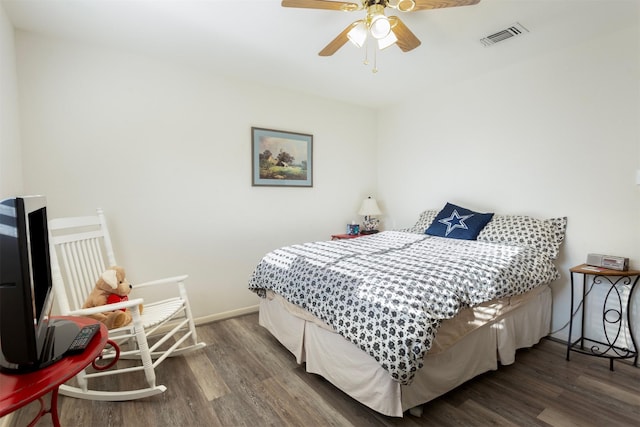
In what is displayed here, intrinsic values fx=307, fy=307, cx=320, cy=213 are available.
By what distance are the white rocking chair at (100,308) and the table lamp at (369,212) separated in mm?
2285

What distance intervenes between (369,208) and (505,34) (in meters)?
2.16

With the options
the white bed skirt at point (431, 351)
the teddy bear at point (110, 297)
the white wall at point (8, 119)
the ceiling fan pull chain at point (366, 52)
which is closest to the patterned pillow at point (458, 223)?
the white bed skirt at point (431, 351)

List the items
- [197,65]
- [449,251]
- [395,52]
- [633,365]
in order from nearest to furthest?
[633,365] < [449,251] < [395,52] < [197,65]

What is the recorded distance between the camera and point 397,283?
1592mm

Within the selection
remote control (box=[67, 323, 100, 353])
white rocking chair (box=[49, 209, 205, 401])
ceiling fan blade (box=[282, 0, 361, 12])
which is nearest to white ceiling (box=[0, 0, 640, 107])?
ceiling fan blade (box=[282, 0, 361, 12])

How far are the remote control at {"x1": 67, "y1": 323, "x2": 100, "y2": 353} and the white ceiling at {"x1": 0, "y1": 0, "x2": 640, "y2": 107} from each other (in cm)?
183

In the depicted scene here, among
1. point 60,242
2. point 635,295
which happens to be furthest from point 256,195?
point 635,295

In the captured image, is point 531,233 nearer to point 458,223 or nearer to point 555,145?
point 458,223

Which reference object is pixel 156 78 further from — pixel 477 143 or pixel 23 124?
pixel 477 143

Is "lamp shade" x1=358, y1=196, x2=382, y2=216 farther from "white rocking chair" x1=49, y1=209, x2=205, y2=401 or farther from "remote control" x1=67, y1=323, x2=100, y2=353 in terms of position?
"remote control" x1=67, y1=323, x2=100, y2=353

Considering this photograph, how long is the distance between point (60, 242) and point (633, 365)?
156 inches

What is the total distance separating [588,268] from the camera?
2158 millimetres

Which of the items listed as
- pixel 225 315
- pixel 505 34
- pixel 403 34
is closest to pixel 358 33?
pixel 403 34

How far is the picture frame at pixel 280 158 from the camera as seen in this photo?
3.15 m
